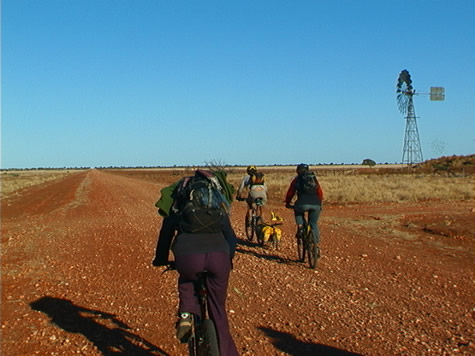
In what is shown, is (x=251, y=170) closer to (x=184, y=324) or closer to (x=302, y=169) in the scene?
(x=302, y=169)

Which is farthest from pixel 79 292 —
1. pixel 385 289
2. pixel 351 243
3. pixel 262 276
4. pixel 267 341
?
pixel 351 243

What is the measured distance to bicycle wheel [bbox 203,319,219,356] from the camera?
14.0ft

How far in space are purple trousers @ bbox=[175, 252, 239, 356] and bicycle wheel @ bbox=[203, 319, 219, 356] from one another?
92 millimetres

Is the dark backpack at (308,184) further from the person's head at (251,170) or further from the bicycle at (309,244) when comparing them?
the person's head at (251,170)

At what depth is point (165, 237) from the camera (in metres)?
4.76

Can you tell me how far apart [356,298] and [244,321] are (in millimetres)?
1862

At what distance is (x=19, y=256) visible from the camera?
12.2 metres

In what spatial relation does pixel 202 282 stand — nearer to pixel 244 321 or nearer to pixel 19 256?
pixel 244 321

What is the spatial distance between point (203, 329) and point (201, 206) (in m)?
0.94

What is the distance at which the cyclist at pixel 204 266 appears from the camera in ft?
14.1

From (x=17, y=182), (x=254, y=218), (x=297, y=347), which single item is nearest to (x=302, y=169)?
(x=254, y=218)

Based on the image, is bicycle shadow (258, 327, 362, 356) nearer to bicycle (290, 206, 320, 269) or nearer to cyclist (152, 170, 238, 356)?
cyclist (152, 170, 238, 356)

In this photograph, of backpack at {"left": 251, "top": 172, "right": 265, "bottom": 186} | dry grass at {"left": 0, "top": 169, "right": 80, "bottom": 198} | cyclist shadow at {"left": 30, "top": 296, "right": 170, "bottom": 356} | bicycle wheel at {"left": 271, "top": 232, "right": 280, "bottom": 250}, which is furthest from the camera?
dry grass at {"left": 0, "top": 169, "right": 80, "bottom": 198}

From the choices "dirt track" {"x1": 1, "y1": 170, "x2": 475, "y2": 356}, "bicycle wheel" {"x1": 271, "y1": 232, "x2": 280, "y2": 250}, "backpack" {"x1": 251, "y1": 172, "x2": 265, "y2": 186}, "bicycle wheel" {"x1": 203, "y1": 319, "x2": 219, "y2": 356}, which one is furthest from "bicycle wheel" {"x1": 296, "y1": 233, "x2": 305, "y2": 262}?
"bicycle wheel" {"x1": 203, "y1": 319, "x2": 219, "y2": 356}
